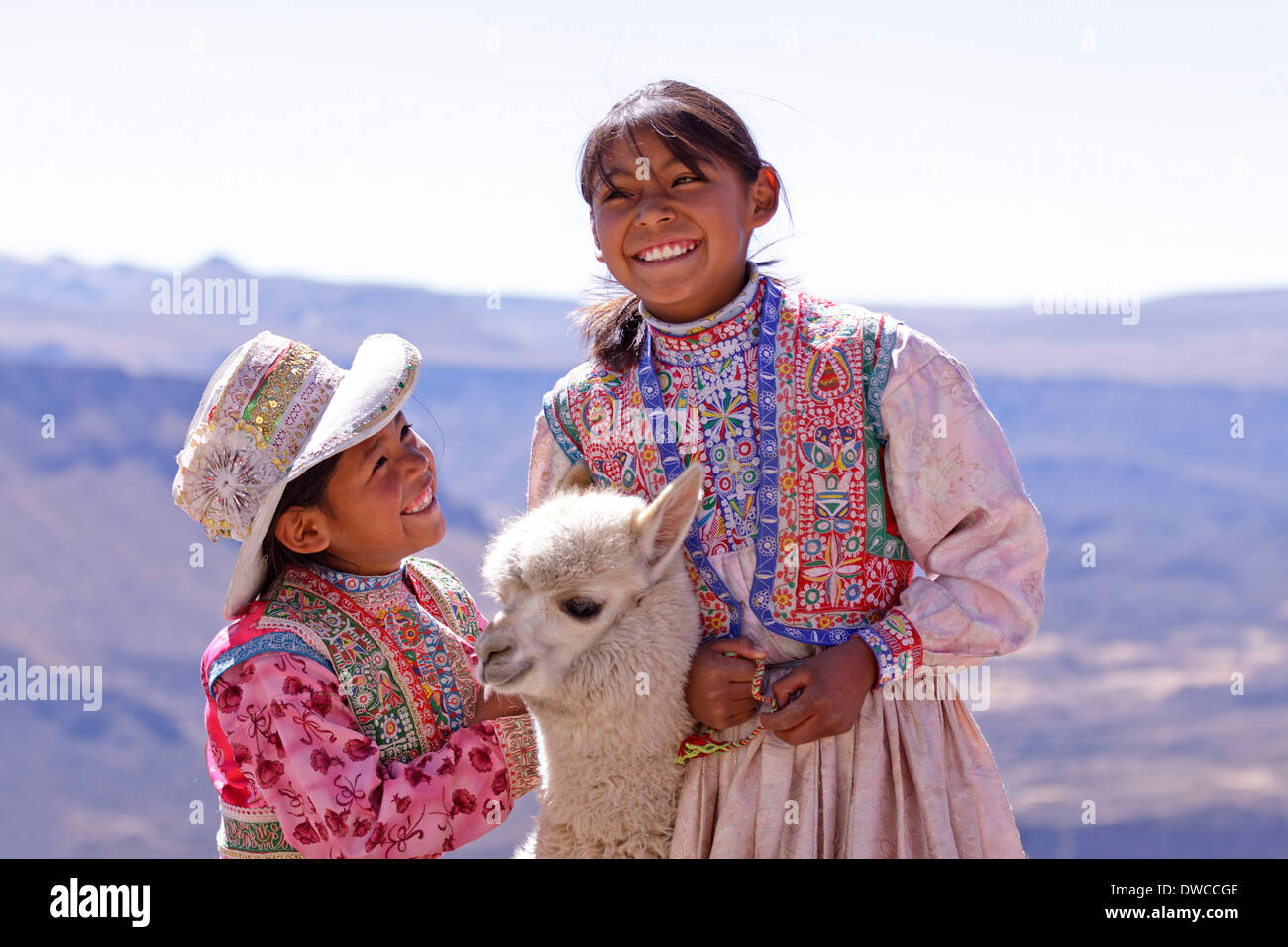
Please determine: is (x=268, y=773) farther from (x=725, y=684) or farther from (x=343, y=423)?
(x=725, y=684)

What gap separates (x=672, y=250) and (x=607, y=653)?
69 cm

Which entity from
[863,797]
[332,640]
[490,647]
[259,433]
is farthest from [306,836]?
[863,797]

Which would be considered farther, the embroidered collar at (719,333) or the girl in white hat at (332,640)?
the embroidered collar at (719,333)

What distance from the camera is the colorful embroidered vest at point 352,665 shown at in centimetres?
206

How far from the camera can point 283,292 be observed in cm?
1382

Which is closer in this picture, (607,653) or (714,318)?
(607,653)

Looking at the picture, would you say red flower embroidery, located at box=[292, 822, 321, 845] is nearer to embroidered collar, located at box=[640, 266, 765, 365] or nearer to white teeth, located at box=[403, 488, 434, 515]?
white teeth, located at box=[403, 488, 434, 515]

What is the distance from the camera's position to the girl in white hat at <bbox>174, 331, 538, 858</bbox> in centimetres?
198

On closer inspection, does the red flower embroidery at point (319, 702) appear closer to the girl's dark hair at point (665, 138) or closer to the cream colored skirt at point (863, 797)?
the cream colored skirt at point (863, 797)

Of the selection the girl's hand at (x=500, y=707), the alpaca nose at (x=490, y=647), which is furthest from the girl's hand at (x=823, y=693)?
the girl's hand at (x=500, y=707)

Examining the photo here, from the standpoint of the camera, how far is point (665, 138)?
2.01 m

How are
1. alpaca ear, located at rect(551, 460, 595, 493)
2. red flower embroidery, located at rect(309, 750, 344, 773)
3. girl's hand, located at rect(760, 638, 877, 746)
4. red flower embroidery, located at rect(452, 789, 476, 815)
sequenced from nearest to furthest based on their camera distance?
girl's hand, located at rect(760, 638, 877, 746)
red flower embroidery, located at rect(309, 750, 344, 773)
red flower embroidery, located at rect(452, 789, 476, 815)
alpaca ear, located at rect(551, 460, 595, 493)

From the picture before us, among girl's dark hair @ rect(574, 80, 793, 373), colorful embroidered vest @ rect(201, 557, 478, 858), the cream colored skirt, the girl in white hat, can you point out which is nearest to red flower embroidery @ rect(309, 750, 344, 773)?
the girl in white hat

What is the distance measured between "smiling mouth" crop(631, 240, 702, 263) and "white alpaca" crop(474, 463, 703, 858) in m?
0.42
